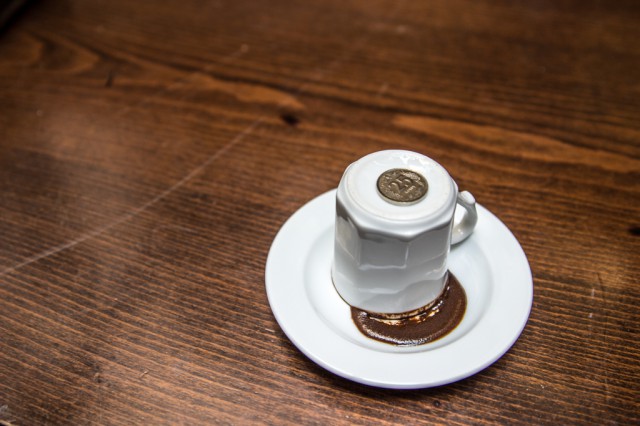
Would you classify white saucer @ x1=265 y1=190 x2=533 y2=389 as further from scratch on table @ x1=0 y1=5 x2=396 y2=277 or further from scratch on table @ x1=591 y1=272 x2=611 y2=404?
scratch on table @ x1=0 y1=5 x2=396 y2=277

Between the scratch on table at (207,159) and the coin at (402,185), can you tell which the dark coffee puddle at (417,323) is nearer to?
the coin at (402,185)

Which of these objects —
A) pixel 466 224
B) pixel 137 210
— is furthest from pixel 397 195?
pixel 137 210

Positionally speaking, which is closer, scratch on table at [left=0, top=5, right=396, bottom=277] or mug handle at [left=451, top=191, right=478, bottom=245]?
mug handle at [left=451, top=191, right=478, bottom=245]

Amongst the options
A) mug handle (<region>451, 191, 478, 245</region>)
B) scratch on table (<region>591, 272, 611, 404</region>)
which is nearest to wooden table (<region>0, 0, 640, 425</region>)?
scratch on table (<region>591, 272, 611, 404</region>)

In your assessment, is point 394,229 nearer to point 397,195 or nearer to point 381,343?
point 397,195

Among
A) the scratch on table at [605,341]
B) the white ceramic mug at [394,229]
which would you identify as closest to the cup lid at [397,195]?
the white ceramic mug at [394,229]
